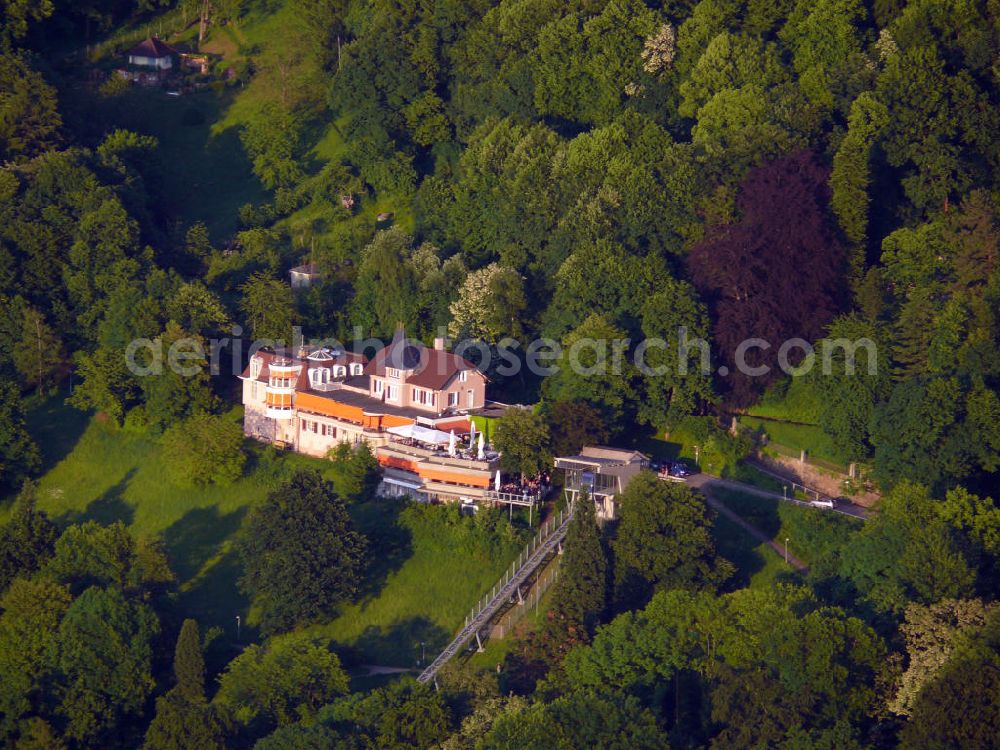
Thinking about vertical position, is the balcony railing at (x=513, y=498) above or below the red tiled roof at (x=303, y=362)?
below

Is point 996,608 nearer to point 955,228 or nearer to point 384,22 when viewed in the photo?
point 955,228

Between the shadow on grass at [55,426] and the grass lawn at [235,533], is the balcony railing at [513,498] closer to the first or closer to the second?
the grass lawn at [235,533]

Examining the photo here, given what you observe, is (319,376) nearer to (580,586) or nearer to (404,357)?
(404,357)

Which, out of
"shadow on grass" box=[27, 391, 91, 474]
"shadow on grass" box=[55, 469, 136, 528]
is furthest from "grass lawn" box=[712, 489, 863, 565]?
"shadow on grass" box=[27, 391, 91, 474]

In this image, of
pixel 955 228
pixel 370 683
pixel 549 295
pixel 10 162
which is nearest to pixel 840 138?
pixel 955 228

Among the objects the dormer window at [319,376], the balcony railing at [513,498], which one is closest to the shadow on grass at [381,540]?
the balcony railing at [513,498]

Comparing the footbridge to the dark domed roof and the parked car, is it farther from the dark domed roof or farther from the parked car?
the dark domed roof
